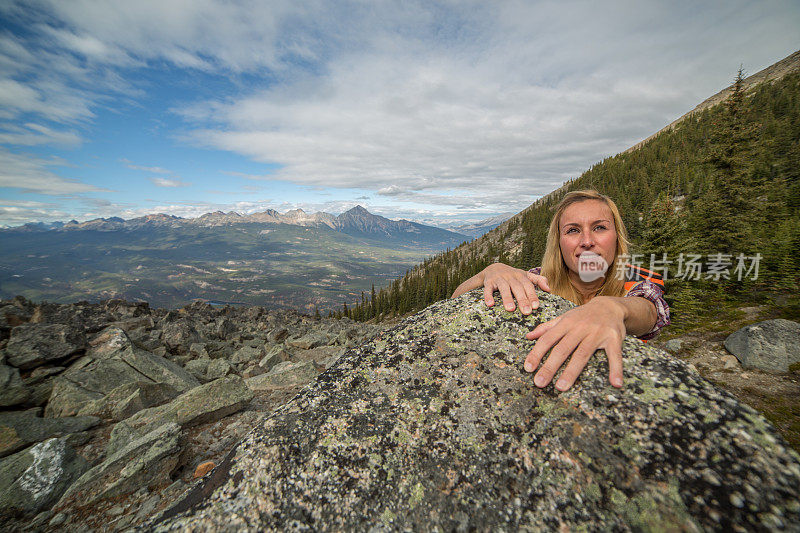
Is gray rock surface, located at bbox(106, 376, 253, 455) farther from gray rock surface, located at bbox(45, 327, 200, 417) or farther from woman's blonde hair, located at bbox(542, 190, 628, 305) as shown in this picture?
woman's blonde hair, located at bbox(542, 190, 628, 305)

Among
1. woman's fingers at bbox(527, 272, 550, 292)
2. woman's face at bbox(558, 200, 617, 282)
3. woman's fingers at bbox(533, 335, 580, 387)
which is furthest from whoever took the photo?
woman's face at bbox(558, 200, 617, 282)

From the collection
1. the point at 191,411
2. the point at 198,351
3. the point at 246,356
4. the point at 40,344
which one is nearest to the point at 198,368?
the point at 246,356

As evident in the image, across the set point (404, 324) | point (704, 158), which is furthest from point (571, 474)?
point (704, 158)

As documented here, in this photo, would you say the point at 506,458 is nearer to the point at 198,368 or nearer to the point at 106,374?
the point at 106,374

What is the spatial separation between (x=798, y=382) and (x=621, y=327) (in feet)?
51.3

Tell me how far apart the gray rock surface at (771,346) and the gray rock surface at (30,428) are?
22.8 m

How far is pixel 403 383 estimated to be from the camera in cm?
258

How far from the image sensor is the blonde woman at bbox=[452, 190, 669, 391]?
91.7 inches

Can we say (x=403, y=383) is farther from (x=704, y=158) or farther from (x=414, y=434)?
(x=704, y=158)

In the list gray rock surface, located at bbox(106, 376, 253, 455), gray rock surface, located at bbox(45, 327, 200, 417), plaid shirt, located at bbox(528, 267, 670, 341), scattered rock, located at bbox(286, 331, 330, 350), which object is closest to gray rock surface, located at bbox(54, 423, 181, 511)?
gray rock surface, located at bbox(106, 376, 253, 455)

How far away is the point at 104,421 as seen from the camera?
662 cm

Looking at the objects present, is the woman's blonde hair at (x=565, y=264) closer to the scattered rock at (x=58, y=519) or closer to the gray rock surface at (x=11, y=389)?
the scattered rock at (x=58, y=519)

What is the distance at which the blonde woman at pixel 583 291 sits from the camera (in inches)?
91.7

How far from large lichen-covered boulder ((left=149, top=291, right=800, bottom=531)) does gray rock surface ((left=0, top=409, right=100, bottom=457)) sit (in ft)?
22.6
